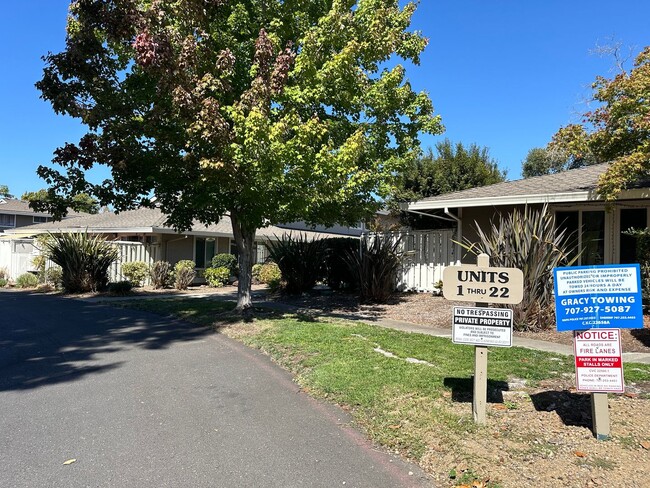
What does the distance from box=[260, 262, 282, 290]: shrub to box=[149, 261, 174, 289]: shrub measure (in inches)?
160

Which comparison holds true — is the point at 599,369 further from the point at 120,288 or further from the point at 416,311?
the point at 120,288

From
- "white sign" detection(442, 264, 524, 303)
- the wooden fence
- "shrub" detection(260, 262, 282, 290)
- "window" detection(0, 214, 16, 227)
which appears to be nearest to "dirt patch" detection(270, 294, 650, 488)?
"white sign" detection(442, 264, 524, 303)

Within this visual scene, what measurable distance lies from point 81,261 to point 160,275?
122 inches

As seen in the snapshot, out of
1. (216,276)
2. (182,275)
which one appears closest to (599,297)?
(182,275)

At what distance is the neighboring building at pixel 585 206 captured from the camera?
1135 cm

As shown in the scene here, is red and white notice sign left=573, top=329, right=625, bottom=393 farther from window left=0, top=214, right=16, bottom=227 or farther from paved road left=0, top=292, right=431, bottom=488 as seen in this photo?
window left=0, top=214, right=16, bottom=227

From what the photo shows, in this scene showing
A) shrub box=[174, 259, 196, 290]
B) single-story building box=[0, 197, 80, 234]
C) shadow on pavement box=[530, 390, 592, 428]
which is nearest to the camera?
shadow on pavement box=[530, 390, 592, 428]

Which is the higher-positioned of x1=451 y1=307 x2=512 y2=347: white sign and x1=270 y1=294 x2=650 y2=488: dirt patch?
x1=451 y1=307 x2=512 y2=347: white sign

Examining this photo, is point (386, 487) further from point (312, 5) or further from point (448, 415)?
point (312, 5)

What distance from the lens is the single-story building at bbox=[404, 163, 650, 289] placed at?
11.4 metres

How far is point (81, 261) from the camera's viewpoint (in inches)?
708

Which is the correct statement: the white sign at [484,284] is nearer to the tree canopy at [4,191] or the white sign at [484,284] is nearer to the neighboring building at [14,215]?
the neighboring building at [14,215]

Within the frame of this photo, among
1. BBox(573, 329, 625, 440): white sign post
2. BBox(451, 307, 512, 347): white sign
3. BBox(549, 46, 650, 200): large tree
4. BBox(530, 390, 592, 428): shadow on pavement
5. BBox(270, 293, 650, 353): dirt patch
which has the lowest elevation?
BBox(530, 390, 592, 428): shadow on pavement

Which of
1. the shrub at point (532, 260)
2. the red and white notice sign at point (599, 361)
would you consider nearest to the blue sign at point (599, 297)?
the red and white notice sign at point (599, 361)
